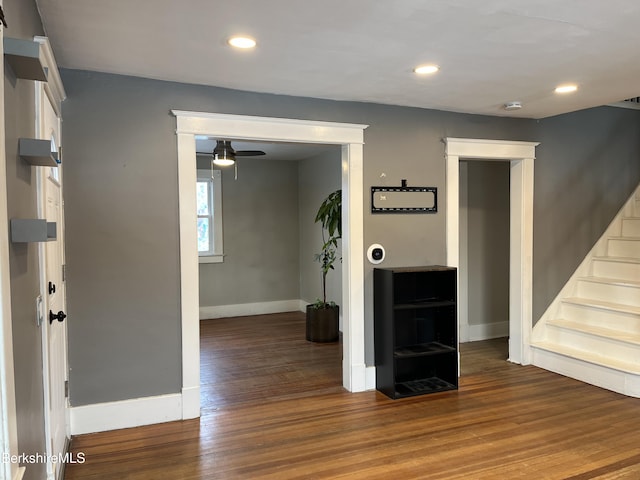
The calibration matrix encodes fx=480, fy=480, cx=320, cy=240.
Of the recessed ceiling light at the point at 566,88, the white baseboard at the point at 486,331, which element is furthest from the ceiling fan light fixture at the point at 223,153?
the white baseboard at the point at 486,331

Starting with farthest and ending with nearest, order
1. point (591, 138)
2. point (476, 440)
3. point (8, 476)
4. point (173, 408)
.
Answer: point (591, 138)
point (173, 408)
point (476, 440)
point (8, 476)

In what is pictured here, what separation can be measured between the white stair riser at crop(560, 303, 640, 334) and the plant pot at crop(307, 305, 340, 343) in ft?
7.88

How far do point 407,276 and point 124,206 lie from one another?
230 centimetres

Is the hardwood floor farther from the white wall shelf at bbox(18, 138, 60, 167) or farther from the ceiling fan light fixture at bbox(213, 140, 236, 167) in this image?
the ceiling fan light fixture at bbox(213, 140, 236, 167)

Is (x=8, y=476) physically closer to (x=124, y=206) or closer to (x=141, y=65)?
(x=124, y=206)

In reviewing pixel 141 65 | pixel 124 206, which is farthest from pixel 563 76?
pixel 124 206

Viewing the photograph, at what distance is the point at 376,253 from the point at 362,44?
1798mm

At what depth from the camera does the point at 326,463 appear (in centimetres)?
277

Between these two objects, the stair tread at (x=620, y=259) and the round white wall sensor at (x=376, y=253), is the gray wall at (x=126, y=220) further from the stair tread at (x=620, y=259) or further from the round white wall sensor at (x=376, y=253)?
the stair tread at (x=620, y=259)

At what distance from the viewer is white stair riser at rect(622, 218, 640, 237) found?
4.84 m

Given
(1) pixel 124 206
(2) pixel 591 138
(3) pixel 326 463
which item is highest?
(2) pixel 591 138

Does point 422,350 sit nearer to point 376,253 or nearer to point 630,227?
point 376,253

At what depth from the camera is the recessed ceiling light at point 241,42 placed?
8.22 feet

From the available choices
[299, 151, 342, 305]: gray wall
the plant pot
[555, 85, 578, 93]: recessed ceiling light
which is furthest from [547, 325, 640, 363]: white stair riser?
[299, 151, 342, 305]: gray wall
